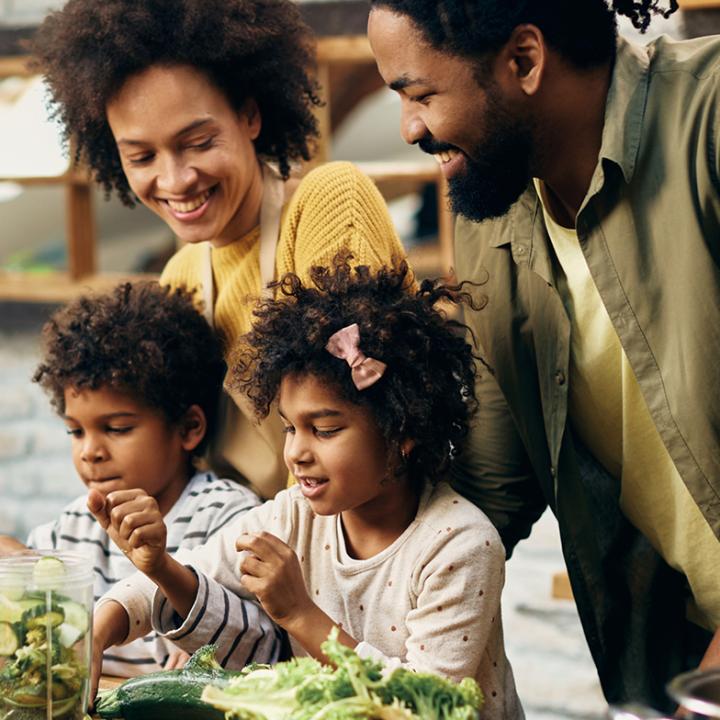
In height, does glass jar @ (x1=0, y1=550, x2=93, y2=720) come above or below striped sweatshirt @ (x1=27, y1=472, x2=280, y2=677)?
above

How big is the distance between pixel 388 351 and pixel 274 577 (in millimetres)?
349

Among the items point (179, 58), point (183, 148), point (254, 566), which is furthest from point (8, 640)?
point (179, 58)

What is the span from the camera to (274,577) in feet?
5.61

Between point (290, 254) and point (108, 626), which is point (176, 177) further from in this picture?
point (108, 626)

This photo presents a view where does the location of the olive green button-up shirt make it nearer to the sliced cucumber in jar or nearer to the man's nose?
the man's nose

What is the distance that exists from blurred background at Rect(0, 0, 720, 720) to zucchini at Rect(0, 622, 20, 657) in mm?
1633

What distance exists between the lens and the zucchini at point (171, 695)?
1.60 meters

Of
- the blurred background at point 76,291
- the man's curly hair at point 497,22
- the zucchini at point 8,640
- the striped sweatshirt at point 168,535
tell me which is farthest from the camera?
the blurred background at point 76,291

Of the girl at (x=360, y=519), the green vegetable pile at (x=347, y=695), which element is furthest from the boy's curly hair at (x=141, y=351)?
the green vegetable pile at (x=347, y=695)

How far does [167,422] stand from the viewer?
90.4 inches

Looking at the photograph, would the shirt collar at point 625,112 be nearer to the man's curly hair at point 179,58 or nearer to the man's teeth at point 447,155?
the man's teeth at point 447,155

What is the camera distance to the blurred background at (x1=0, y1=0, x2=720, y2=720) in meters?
3.74

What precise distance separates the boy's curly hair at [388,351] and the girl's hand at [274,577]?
225 millimetres

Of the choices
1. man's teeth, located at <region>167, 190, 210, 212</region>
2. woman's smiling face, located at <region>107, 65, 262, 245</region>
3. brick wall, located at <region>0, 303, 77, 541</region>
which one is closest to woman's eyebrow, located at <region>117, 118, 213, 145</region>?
woman's smiling face, located at <region>107, 65, 262, 245</region>
